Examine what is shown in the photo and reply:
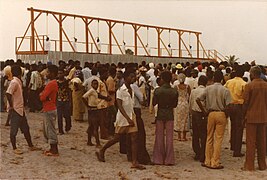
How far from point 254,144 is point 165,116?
164 centimetres

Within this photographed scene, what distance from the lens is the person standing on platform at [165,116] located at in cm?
732

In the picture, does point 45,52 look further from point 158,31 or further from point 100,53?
point 158,31

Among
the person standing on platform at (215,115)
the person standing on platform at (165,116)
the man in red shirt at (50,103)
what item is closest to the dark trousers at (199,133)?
the person standing on platform at (215,115)

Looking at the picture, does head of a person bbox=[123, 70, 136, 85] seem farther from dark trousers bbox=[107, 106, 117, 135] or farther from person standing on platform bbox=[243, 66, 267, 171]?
dark trousers bbox=[107, 106, 117, 135]

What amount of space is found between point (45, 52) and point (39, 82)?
7.38m

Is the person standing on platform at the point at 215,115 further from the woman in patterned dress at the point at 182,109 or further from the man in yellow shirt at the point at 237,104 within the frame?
the woman in patterned dress at the point at 182,109

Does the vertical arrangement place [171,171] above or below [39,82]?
below

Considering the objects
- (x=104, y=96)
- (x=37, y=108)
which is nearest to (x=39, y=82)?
(x=37, y=108)

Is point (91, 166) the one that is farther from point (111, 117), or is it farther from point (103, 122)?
point (111, 117)

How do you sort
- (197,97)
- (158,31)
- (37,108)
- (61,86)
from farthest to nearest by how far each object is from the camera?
(158,31) → (37,108) → (61,86) → (197,97)

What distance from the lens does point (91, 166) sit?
7.29 m

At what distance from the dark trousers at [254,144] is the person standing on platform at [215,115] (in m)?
0.46

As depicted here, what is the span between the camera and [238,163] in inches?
310

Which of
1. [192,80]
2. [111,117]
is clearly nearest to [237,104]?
[192,80]
